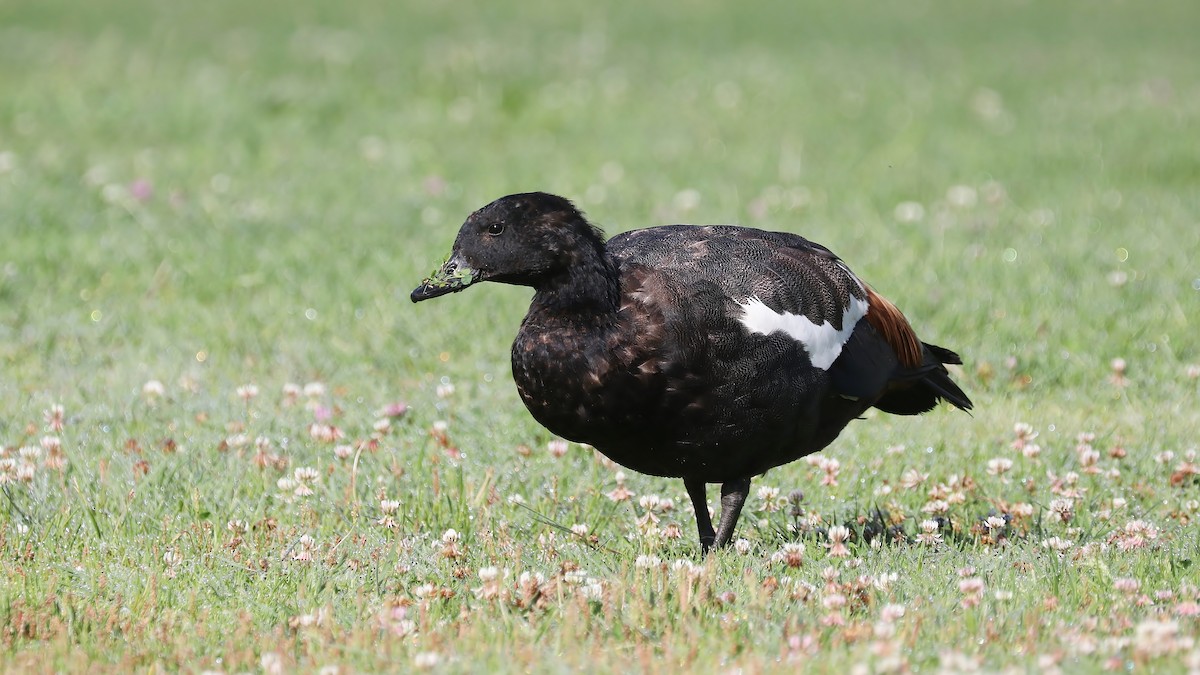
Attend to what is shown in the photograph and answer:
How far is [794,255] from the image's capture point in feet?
15.8

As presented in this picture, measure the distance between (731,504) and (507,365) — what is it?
7.68 ft

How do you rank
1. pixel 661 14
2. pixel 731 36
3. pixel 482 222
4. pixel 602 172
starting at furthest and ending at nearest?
pixel 661 14, pixel 731 36, pixel 602 172, pixel 482 222

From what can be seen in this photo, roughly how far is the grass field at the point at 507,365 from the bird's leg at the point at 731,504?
19 cm

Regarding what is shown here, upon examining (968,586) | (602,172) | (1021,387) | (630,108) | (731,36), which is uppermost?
(731,36)

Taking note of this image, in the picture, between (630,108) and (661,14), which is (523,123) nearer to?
(630,108)

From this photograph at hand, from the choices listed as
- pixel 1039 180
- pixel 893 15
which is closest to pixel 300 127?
pixel 1039 180

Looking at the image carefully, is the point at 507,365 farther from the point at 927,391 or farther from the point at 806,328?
the point at 806,328

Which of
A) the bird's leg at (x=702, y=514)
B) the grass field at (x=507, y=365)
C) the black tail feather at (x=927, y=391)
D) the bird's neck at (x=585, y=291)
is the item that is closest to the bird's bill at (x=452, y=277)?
the bird's neck at (x=585, y=291)

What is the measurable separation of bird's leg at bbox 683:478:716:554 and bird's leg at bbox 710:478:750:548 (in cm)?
8

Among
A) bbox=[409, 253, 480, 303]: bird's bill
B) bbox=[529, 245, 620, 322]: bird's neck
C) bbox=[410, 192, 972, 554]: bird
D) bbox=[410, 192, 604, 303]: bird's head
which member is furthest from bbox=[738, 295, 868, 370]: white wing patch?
bbox=[409, 253, 480, 303]: bird's bill

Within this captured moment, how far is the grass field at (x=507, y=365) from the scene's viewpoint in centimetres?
372

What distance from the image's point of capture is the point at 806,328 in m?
4.53

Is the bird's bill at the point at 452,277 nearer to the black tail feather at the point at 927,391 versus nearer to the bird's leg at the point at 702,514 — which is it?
the bird's leg at the point at 702,514

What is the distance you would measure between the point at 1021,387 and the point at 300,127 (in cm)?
→ 627
